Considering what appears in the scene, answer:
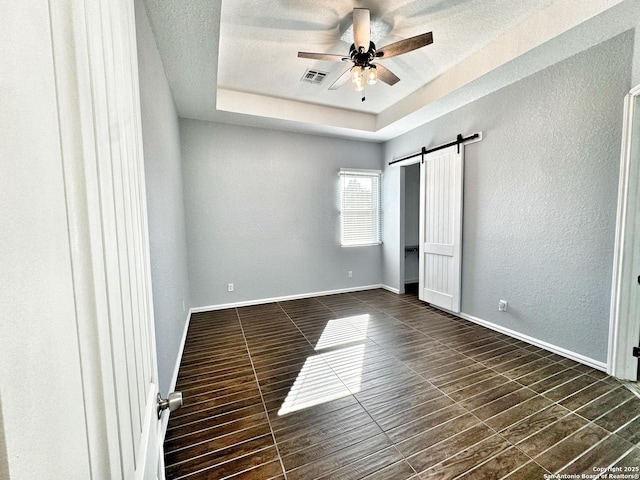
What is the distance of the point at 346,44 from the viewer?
258 centimetres

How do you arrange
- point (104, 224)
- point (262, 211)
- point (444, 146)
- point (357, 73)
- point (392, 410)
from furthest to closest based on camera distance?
point (262, 211) < point (444, 146) < point (357, 73) < point (392, 410) < point (104, 224)

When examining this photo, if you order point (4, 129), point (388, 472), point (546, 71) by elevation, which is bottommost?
point (388, 472)

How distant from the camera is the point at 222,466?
1456 millimetres

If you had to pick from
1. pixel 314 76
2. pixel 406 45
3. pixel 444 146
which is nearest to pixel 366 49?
pixel 406 45

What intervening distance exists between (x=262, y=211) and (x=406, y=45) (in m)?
2.76

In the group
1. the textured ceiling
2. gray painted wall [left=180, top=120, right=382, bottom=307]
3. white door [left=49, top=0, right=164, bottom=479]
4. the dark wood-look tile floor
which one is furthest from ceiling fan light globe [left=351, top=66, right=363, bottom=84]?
the dark wood-look tile floor

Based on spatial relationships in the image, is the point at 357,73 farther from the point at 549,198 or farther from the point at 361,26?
the point at 549,198

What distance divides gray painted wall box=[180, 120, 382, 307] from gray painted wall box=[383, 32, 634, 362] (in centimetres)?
197

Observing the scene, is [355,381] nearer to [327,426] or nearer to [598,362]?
[327,426]

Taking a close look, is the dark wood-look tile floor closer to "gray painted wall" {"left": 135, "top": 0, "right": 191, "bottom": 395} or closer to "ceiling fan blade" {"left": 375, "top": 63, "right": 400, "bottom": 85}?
"gray painted wall" {"left": 135, "top": 0, "right": 191, "bottom": 395}

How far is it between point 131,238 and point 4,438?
50 centimetres

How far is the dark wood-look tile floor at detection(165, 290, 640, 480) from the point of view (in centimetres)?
146

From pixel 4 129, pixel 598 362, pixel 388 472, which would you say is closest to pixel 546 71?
pixel 598 362

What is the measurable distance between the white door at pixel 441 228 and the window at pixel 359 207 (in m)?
1.02
